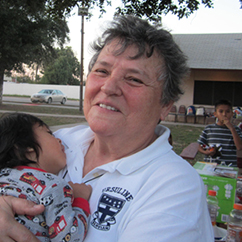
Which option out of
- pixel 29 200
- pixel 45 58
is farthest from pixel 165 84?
pixel 45 58

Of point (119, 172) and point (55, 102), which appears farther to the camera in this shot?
point (55, 102)

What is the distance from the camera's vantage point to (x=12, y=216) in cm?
131

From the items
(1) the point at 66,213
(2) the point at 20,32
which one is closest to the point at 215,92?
(2) the point at 20,32

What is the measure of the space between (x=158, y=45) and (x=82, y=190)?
99cm

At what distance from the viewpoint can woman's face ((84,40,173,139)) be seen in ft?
5.32

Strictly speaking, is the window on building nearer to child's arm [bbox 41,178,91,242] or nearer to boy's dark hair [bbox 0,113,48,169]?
boy's dark hair [bbox 0,113,48,169]

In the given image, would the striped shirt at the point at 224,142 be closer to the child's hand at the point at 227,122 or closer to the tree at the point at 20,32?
the child's hand at the point at 227,122

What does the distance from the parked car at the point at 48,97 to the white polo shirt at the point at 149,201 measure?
2691 centimetres

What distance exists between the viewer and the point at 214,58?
15.9 m

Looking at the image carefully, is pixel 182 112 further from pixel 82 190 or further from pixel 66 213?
pixel 66 213

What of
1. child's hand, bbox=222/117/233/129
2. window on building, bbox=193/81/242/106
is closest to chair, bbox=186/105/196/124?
window on building, bbox=193/81/242/106

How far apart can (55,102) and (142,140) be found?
2854cm

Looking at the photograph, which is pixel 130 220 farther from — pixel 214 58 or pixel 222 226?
pixel 214 58

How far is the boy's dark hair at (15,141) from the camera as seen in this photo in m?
1.61
